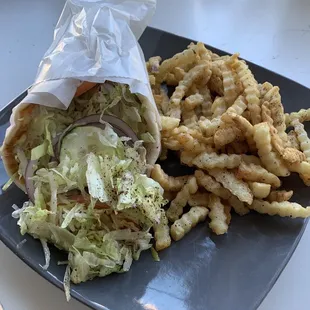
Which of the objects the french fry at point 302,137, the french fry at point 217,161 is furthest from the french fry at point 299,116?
the french fry at point 217,161

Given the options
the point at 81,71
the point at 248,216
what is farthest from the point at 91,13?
the point at 248,216

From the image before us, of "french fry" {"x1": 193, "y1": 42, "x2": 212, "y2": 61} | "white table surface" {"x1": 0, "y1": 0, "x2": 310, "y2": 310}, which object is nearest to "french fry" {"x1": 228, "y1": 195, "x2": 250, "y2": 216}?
"french fry" {"x1": 193, "y1": 42, "x2": 212, "y2": 61}

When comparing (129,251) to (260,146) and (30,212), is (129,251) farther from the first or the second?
(260,146)

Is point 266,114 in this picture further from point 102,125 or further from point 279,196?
point 102,125

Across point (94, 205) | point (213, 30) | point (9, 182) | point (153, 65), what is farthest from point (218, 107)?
point (213, 30)

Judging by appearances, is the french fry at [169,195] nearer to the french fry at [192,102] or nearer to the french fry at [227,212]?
the french fry at [227,212]

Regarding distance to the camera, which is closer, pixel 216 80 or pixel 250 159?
pixel 250 159
